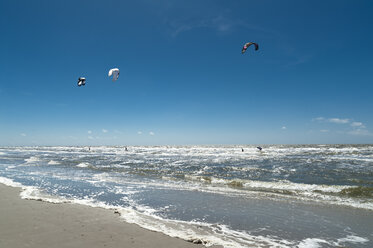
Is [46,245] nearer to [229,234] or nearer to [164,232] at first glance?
[164,232]

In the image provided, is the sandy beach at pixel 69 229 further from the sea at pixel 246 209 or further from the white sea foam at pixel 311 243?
the white sea foam at pixel 311 243

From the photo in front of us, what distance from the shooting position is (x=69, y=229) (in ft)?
20.6

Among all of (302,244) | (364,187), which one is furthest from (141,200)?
(364,187)

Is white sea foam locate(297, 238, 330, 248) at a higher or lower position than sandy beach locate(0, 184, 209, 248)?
lower

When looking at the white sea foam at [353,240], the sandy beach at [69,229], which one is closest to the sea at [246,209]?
the white sea foam at [353,240]

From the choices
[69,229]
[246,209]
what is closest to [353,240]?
[246,209]

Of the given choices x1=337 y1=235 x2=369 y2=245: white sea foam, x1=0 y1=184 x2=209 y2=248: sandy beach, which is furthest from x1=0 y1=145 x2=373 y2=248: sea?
x1=0 y1=184 x2=209 y2=248: sandy beach

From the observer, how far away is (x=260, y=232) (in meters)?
6.42

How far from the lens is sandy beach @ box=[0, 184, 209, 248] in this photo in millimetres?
5375

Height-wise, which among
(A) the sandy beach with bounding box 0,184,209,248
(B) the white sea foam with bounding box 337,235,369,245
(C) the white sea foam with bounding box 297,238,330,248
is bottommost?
(B) the white sea foam with bounding box 337,235,369,245

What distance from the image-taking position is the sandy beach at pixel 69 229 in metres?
5.38

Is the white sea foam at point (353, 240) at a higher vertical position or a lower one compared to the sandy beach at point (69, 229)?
lower

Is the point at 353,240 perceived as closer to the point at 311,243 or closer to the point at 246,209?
the point at 311,243

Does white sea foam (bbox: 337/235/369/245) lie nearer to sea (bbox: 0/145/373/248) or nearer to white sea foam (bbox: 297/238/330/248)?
sea (bbox: 0/145/373/248)
